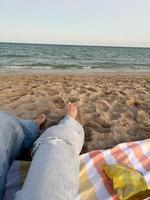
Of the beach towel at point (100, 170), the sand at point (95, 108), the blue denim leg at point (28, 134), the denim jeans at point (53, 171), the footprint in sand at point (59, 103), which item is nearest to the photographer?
the denim jeans at point (53, 171)

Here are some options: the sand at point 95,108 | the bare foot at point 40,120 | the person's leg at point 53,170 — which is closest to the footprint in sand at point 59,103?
the sand at point 95,108

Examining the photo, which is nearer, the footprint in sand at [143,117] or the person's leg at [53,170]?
the person's leg at [53,170]

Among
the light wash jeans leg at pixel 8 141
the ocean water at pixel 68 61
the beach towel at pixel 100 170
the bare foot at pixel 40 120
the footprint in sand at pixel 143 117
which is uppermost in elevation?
the light wash jeans leg at pixel 8 141

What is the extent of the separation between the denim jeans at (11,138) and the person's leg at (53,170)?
0.72ft

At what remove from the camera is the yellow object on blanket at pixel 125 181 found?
6.10ft

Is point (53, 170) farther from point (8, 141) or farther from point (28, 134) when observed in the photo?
point (28, 134)

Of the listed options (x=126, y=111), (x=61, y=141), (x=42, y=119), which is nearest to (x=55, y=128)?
(x=61, y=141)

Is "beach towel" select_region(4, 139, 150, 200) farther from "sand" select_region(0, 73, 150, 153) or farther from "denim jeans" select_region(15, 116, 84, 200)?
"sand" select_region(0, 73, 150, 153)

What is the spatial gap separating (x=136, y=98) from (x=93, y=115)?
3.90 feet

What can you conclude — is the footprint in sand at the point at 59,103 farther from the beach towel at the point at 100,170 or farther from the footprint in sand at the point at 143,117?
the beach towel at the point at 100,170

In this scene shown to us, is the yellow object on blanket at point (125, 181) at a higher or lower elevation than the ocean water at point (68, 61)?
higher

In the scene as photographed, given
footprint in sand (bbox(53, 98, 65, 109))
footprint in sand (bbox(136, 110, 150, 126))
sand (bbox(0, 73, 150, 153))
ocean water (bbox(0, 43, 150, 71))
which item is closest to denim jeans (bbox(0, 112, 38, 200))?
sand (bbox(0, 73, 150, 153))

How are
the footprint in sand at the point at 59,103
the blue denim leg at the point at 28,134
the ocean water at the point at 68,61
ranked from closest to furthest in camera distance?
the blue denim leg at the point at 28,134 → the footprint in sand at the point at 59,103 → the ocean water at the point at 68,61

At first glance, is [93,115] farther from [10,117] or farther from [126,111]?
[10,117]
